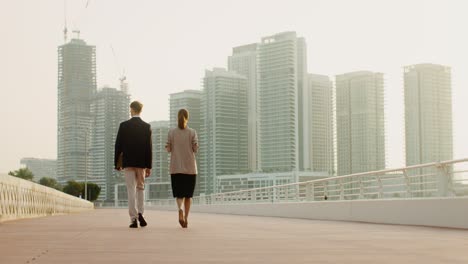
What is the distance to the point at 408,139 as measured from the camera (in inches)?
6516

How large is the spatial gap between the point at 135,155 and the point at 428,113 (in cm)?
17290

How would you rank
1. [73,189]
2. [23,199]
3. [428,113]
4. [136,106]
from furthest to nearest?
[73,189], [428,113], [23,199], [136,106]

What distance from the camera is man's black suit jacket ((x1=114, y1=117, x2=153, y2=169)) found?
1273 centimetres

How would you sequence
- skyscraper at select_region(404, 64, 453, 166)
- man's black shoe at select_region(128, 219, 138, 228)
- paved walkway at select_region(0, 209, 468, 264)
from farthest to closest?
skyscraper at select_region(404, 64, 453, 166)
man's black shoe at select_region(128, 219, 138, 228)
paved walkway at select_region(0, 209, 468, 264)


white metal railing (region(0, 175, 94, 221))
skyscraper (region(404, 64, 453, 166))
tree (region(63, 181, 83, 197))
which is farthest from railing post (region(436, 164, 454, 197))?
tree (region(63, 181, 83, 197))

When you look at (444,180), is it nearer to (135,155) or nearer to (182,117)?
(182,117)

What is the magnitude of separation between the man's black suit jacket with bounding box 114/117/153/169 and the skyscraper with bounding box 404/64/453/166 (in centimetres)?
14777

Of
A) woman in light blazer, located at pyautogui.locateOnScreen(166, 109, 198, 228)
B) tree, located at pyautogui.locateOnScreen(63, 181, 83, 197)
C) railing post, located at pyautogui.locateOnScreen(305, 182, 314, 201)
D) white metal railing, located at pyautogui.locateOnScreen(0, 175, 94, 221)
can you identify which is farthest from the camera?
tree, located at pyautogui.locateOnScreen(63, 181, 83, 197)

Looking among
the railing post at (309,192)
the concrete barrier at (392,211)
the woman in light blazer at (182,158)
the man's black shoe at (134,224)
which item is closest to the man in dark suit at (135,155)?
the man's black shoe at (134,224)

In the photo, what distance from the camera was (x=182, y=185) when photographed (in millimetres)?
13055

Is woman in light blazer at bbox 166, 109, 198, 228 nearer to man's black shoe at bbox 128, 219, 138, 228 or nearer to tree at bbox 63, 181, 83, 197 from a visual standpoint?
man's black shoe at bbox 128, 219, 138, 228

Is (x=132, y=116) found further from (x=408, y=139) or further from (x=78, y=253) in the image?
(x=408, y=139)

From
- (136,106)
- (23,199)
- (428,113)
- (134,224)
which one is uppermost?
(428,113)

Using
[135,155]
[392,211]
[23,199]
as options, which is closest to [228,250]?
[135,155]
